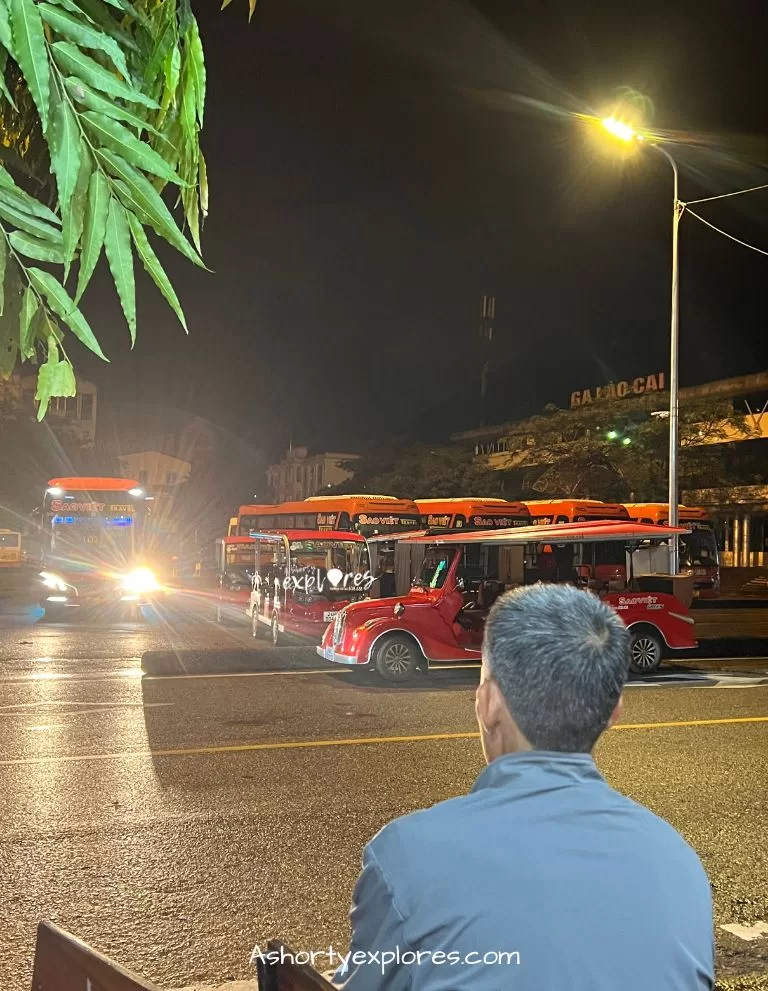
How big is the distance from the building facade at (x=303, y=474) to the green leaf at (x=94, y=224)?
284 ft

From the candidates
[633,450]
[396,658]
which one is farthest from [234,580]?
[633,450]

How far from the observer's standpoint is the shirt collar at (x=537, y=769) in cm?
158

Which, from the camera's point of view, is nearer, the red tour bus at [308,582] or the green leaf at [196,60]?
the green leaf at [196,60]

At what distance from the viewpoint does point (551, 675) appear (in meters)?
1.68

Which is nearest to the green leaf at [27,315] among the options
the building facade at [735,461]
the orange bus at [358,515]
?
the orange bus at [358,515]

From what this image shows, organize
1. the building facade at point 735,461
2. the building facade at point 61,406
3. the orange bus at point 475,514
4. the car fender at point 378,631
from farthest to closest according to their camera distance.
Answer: the building facade at point 735,461, the orange bus at point 475,514, the car fender at point 378,631, the building facade at point 61,406

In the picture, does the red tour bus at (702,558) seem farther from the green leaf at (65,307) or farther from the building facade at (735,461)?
the green leaf at (65,307)

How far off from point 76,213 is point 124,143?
0.16 metres

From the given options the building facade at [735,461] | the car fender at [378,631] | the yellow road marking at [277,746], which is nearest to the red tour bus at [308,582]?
the car fender at [378,631]

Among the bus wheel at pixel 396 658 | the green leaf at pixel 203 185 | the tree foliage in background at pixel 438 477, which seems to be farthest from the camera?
the tree foliage in background at pixel 438 477

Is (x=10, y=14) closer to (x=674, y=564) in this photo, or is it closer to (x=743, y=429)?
(x=674, y=564)

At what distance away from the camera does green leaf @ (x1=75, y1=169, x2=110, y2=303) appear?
5.63 feet
